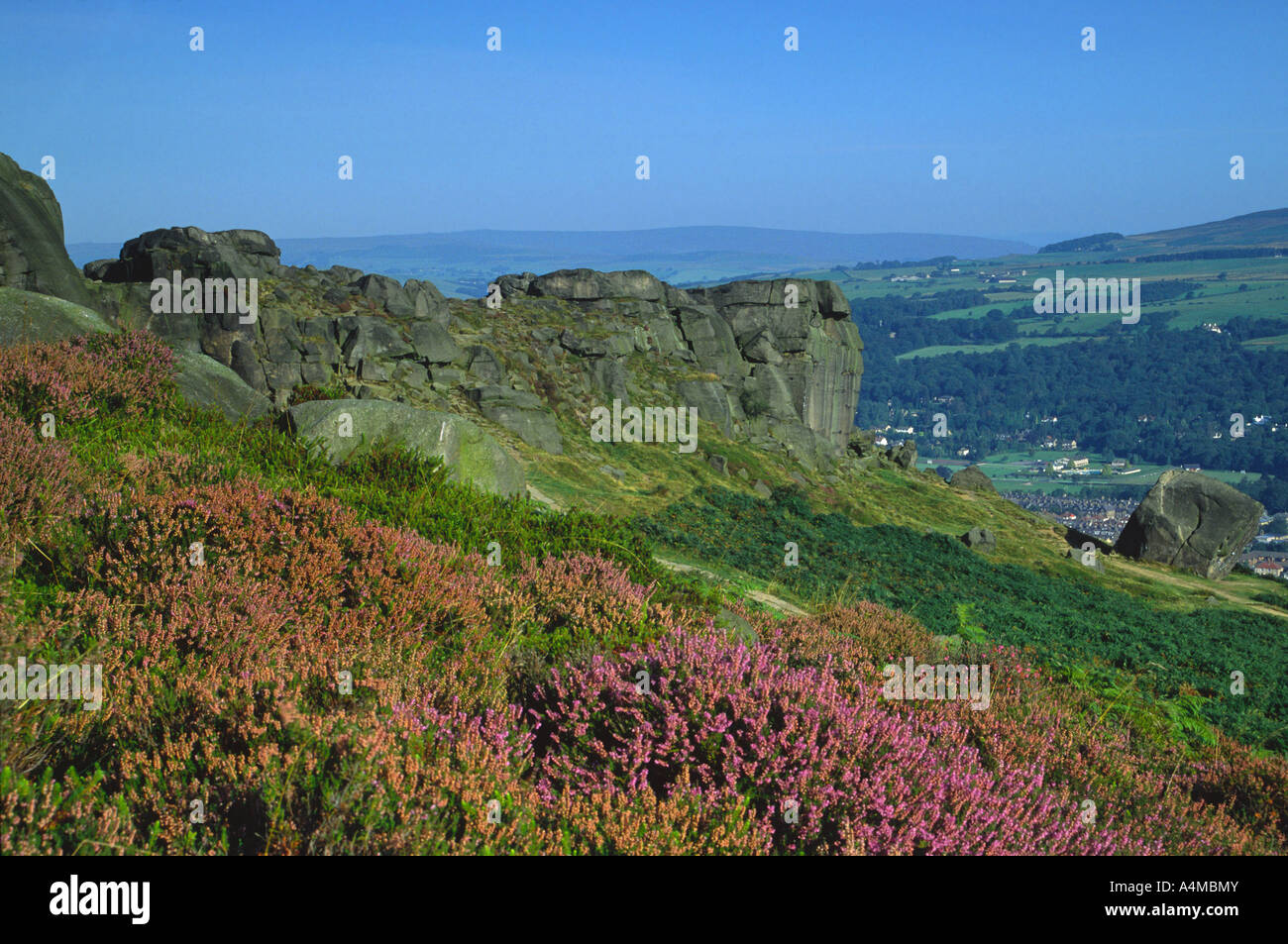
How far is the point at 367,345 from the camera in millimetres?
26859

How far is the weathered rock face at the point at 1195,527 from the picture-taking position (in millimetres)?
35000

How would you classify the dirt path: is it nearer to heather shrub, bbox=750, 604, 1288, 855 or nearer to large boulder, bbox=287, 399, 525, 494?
large boulder, bbox=287, 399, 525, 494

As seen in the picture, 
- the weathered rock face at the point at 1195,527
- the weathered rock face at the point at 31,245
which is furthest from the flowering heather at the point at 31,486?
the weathered rock face at the point at 1195,527

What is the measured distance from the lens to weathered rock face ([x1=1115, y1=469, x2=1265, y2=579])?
35000 millimetres

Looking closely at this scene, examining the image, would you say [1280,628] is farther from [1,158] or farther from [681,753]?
[1,158]

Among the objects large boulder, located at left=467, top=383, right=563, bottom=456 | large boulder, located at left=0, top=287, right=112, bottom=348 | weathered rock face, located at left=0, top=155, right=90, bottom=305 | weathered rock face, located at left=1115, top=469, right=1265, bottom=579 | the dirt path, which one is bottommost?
weathered rock face, located at left=1115, top=469, right=1265, bottom=579

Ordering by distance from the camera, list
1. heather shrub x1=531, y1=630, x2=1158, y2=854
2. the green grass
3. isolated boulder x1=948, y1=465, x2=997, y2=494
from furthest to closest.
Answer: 1. isolated boulder x1=948, y1=465, x2=997, y2=494
2. the green grass
3. heather shrub x1=531, y1=630, x2=1158, y2=854

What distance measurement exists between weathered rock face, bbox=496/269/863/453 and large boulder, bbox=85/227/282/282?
1179 cm

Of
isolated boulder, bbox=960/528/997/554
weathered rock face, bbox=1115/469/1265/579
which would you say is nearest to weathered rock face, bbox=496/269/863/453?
isolated boulder, bbox=960/528/997/554

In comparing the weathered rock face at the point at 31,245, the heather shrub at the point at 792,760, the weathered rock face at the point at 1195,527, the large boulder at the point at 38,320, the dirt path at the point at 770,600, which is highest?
the weathered rock face at the point at 31,245

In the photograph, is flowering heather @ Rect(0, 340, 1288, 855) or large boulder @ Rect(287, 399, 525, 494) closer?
flowering heather @ Rect(0, 340, 1288, 855)

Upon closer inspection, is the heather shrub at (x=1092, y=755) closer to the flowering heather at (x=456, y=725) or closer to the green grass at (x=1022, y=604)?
the flowering heather at (x=456, y=725)

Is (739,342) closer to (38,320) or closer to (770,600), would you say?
(770,600)

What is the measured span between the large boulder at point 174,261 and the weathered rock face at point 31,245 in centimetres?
592
